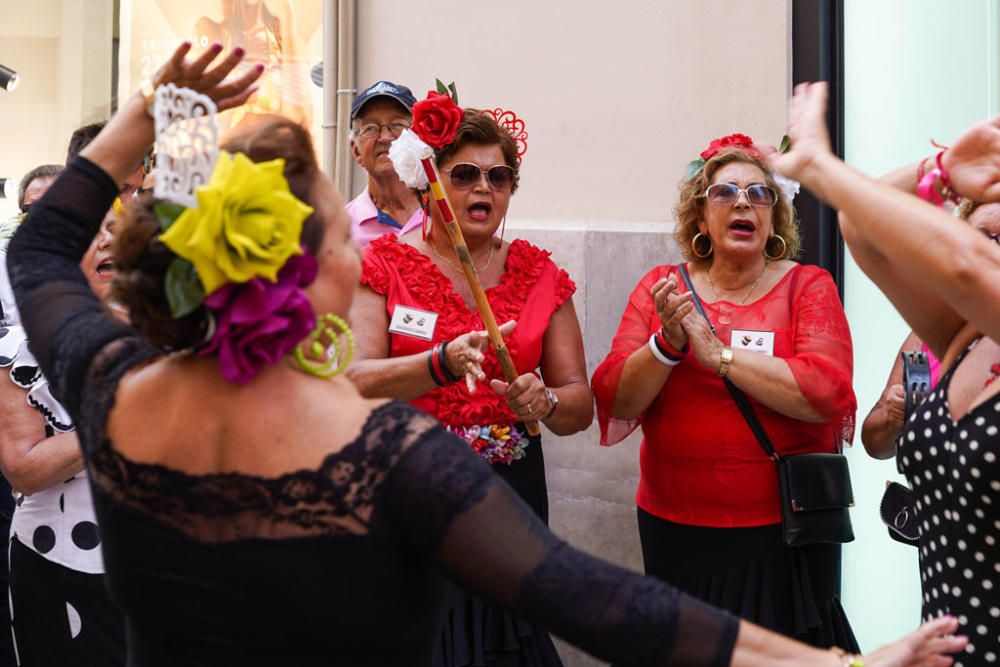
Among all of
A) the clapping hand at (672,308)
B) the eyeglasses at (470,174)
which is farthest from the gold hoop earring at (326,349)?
the eyeglasses at (470,174)

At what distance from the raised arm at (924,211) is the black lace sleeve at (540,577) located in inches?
30.4

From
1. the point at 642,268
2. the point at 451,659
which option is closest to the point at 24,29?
the point at 642,268

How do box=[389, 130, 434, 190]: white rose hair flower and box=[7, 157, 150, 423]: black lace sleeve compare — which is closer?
box=[7, 157, 150, 423]: black lace sleeve

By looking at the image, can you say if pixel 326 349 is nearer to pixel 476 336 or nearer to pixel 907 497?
pixel 476 336

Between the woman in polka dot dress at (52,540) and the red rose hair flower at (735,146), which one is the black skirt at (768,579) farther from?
the woman in polka dot dress at (52,540)

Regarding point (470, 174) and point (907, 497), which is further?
point (470, 174)

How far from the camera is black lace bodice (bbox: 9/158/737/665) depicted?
1554 millimetres

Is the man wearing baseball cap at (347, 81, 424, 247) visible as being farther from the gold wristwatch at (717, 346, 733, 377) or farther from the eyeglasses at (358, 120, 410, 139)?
the gold wristwatch at (717, 346, 733, 377)

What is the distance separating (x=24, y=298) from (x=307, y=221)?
63 cm

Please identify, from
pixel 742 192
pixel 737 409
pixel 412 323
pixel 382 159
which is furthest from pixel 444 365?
pixel 382 159

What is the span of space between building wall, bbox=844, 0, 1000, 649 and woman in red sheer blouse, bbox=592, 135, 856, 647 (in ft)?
2.94

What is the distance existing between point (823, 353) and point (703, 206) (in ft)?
2.24

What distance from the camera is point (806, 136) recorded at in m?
2.15

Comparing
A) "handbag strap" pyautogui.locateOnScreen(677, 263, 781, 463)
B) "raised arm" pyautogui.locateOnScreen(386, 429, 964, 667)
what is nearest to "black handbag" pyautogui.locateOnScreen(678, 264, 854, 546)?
"handbag strap" pyautogui.locateOnScreen(677, 263, 781, 463)
